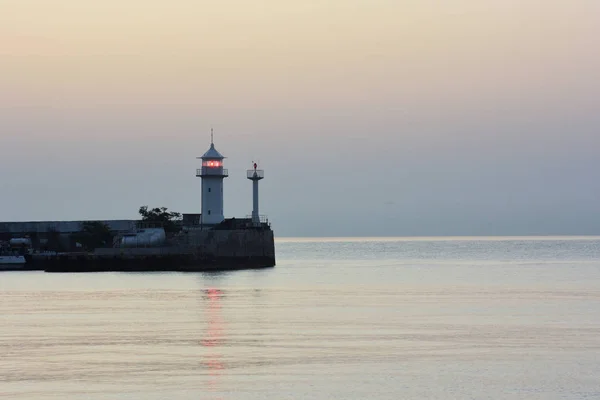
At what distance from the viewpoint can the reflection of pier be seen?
31594mm

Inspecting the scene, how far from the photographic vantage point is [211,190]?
276 ft

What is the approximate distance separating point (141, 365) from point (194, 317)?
53.0ft

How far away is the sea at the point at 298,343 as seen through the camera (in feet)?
96.3

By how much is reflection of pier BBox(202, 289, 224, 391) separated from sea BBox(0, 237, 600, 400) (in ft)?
0.17

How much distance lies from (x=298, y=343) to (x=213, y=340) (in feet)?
11.2

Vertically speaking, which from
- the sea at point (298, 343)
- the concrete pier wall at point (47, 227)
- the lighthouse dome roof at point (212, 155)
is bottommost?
the sea at point (298, 343)

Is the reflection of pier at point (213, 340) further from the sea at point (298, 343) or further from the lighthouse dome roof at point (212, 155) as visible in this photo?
the lighthouse dome roof at point (212, 155)

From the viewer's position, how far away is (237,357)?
35.1 m

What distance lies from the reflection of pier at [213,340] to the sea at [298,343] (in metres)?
0.05

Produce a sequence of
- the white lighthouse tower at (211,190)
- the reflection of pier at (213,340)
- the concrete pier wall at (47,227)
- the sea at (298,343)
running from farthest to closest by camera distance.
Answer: the concrete pier wall at (47,227)
the white lighthouse tower at (211,190)
the reflection of pier at (213,340)
the sea at (298,343)

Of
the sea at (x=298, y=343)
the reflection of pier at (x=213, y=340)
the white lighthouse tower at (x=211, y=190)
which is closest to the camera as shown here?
the sea at (x=298, y=343)

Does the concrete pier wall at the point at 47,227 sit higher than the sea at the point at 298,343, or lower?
higher

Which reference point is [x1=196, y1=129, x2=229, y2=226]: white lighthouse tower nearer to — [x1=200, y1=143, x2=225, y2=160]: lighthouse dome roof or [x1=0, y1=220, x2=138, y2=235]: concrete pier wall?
[x1=200, y1=143, x2=225, y2=160]: lighthouse dome roof

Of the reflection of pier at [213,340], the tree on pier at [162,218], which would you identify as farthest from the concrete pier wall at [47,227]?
the reflection of pier at [213,340]
